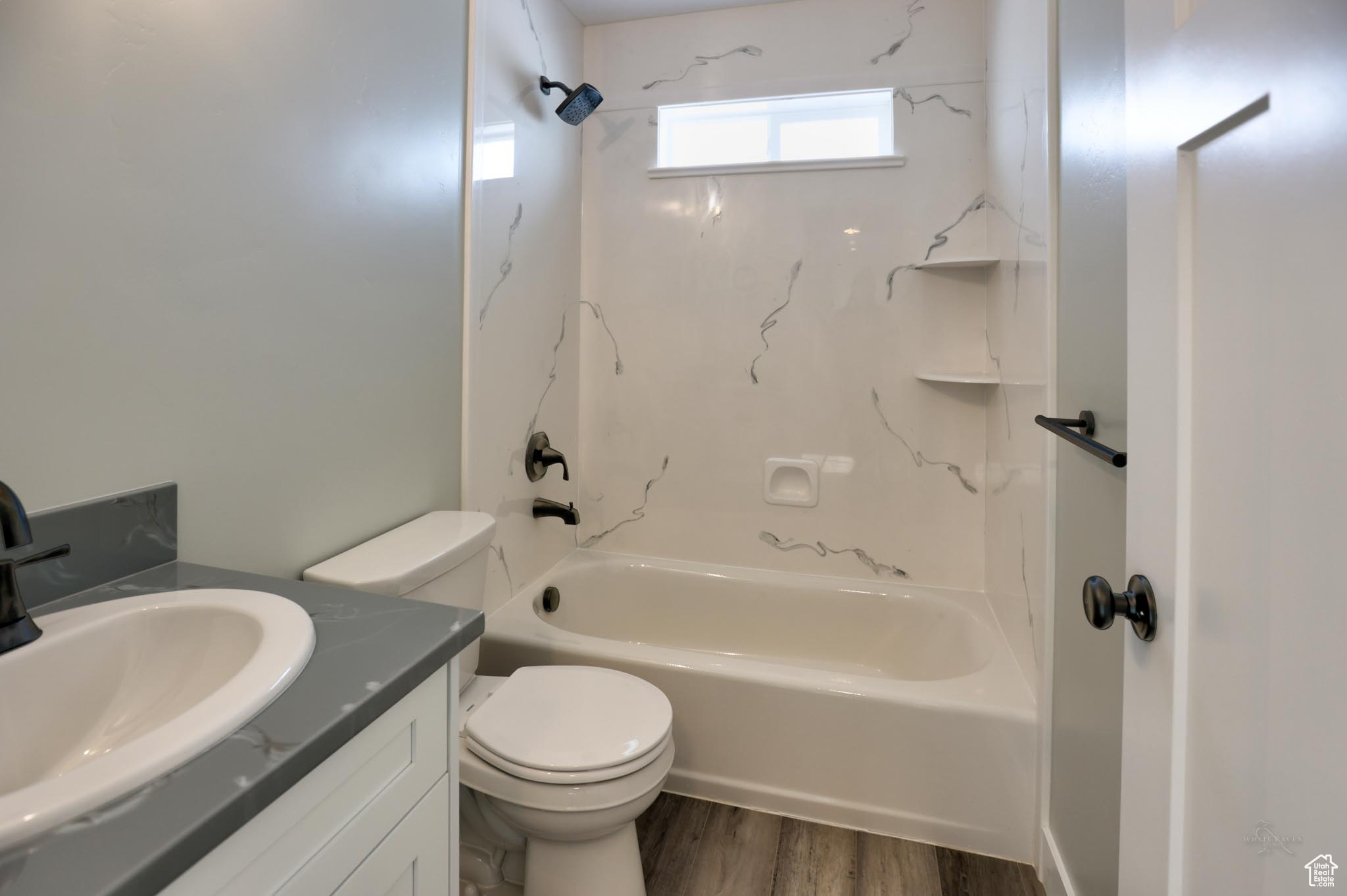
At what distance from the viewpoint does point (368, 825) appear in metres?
0.71

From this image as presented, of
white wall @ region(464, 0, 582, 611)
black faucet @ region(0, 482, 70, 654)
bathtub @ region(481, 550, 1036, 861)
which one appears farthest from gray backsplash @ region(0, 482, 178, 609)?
bathtub @ region(481, 550, 1036, 861)

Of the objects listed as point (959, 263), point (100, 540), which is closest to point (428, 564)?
point (100, 540)

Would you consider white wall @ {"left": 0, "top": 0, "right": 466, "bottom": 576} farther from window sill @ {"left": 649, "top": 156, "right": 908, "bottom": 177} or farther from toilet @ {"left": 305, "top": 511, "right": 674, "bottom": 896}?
window sill @ {"left": 649, "top": 156, "right": 908, "bottom": 177}

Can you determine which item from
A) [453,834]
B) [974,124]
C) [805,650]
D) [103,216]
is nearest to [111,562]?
[103,216]

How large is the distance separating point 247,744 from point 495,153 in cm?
172

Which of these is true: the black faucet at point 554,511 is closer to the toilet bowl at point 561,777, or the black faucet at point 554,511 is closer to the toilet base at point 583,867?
the toilet bowl at point 561,777

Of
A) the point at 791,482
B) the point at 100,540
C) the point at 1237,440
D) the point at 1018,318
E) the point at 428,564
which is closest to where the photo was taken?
the point at 1237,440

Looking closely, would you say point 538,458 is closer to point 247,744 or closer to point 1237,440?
point 247,744

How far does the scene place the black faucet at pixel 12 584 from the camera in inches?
26.7

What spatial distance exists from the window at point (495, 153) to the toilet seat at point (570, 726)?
4.37ft

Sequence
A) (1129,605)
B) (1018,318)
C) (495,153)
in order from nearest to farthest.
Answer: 1. (1129,605)
2. (1018,318)
3. (495,153)

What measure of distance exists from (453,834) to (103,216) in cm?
97

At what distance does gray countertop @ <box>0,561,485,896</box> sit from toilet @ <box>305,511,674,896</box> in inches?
13.8

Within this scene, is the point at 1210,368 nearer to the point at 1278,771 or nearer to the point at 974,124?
the point at 1278,771
